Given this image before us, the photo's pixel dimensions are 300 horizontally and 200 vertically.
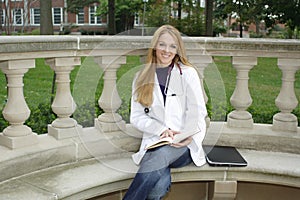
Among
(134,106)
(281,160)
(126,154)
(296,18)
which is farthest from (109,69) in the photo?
(296,18)

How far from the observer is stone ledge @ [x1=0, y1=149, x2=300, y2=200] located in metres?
2.99

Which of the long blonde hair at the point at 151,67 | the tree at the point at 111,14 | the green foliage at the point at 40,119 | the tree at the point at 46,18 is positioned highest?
the tree at the point at 111,14

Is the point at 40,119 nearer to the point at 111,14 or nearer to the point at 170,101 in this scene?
the point at 170,101

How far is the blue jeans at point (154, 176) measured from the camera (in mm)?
3043

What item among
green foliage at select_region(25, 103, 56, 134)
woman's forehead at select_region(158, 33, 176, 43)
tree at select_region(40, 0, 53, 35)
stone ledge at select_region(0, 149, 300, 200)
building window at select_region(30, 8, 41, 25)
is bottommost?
stone ledge at select_region(0, 149, 300, 200)

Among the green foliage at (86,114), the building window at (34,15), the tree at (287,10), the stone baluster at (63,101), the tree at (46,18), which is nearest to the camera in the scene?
the stone baluster at (63,101)

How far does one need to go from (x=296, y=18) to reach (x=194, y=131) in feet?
58.1

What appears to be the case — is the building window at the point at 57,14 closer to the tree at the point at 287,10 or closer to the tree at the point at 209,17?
the tree at the point at 287,10

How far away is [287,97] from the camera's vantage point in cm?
386

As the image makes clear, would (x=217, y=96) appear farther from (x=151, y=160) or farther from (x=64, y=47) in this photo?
(x=64, y=47)

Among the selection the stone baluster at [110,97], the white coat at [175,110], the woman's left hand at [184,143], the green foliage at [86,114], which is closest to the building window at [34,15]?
the green foliage at [86,114]

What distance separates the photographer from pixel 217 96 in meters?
3.64

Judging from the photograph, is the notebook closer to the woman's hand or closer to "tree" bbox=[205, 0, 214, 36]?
the woman's hand

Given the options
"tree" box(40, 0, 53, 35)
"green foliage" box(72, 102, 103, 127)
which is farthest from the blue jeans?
"tree" box(40, 0, 53, 35)
